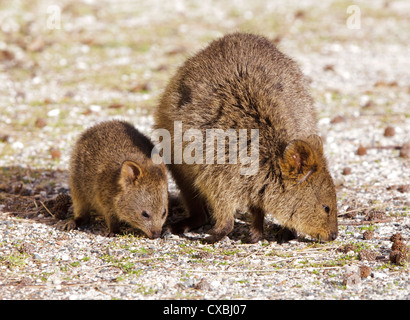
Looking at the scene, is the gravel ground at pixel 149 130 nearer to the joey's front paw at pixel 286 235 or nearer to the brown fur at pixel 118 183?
the joey's front paw at pixel 286 235

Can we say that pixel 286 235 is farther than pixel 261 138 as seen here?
Yes

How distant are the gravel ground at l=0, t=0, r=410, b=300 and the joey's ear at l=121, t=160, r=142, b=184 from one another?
0.70 meters

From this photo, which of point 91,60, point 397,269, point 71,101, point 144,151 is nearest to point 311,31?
point 91,60

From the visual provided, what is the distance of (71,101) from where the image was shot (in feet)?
35.4

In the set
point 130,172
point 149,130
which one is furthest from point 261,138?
point 149,130

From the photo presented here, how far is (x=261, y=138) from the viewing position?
5812 millimetres

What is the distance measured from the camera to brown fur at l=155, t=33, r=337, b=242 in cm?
580

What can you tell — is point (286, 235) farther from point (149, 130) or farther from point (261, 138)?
point (149, 130)

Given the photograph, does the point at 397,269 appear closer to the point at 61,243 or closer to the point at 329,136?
the point at 61,243

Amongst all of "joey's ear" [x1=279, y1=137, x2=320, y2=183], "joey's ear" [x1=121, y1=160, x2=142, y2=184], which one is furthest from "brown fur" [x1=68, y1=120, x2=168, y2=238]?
"joey's ear" [x1=279, y1=137, x2=320, y2=183]

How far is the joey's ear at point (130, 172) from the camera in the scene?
20.7 feet

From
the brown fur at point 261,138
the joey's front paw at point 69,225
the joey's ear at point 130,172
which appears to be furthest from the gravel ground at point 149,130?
the joey's ear at point 130,172

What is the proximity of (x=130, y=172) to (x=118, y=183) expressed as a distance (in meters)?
0.21

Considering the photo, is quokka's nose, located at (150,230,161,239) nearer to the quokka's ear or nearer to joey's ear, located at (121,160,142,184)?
joey's ear, located at (121,160,142,184)
